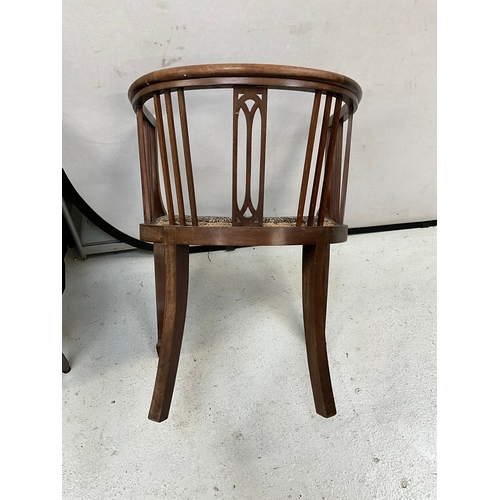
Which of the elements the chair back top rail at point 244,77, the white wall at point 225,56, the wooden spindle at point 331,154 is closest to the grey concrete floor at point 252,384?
the white wall at point 225,56

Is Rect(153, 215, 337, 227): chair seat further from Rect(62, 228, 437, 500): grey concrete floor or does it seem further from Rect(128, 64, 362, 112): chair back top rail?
Rect(62, 228, 437, 500): grey concrete floor

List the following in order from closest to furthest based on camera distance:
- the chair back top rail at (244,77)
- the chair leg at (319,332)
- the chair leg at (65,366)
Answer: the chair back top rail at (244,77)
the chair leg at (319,332)
the chair leg at (65,366)

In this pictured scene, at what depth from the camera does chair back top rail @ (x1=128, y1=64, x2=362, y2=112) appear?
2.31 ft

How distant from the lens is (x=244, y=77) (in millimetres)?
709

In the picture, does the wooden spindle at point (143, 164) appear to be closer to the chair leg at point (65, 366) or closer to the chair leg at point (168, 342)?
the chair leg at point (168, 342)

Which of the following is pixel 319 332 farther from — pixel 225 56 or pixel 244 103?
pixel 225 56

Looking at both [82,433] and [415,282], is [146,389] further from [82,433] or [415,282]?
[415,282]

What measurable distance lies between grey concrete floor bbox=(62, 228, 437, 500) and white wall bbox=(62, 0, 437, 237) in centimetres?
39

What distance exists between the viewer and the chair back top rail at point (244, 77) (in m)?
0.70

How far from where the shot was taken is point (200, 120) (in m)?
1.30

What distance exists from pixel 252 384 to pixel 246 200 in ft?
1.80

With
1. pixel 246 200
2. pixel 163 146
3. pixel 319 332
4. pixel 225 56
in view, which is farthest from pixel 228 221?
pixel 225 56

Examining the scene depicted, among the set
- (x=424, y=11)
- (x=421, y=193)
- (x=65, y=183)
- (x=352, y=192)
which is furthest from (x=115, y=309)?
(x=424, y=11)

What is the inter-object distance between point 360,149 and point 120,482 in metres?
1.38
